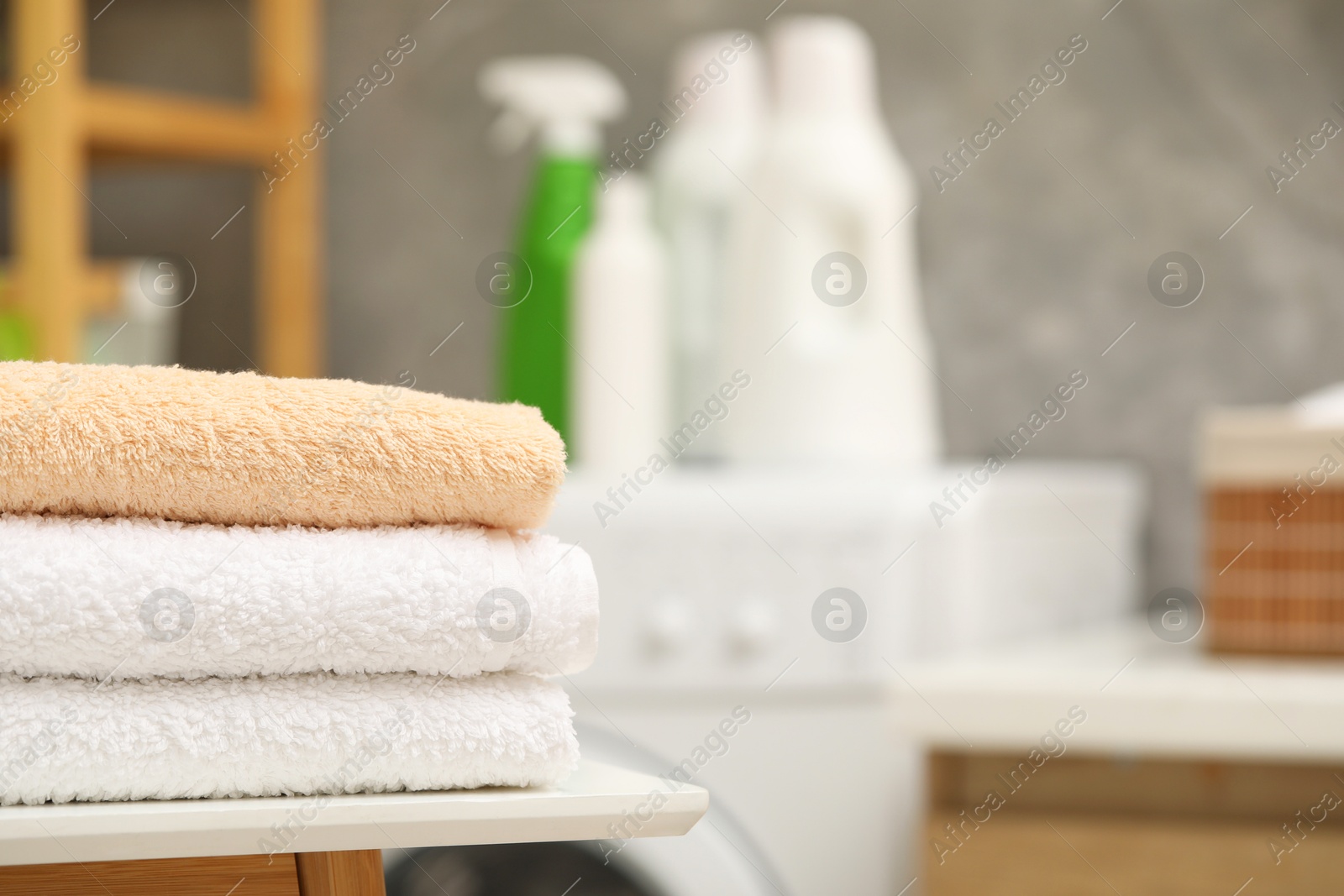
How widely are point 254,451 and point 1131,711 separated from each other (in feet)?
2.16

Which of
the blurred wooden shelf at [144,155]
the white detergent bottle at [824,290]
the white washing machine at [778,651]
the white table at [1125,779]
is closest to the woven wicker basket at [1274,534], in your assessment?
the white table at [1125,779]

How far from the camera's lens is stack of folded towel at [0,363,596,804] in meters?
0.37

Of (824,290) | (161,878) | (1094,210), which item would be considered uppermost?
(1094,210)

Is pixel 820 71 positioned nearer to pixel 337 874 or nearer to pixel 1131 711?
pixel 1131 711

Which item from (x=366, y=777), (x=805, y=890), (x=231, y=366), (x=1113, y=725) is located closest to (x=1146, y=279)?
(x=1113, y=725)

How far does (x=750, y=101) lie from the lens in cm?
129

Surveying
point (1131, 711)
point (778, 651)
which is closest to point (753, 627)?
point (778, 651)

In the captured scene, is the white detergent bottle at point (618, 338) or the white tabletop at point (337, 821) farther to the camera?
the white detergent bottle at point (618, 338)

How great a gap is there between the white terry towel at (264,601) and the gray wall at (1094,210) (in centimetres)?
109

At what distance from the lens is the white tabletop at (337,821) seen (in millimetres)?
347

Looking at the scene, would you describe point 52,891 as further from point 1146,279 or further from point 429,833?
point 1146,279

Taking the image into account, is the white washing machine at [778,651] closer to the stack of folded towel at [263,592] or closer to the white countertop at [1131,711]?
the white countertop at [1131,711]

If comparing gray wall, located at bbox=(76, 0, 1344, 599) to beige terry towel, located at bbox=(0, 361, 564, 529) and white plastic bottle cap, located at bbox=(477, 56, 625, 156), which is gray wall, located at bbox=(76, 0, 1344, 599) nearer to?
white plastic bottle cap, located at bbox=(477, 56, 625, 156)

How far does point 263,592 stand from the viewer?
0.38 metres
